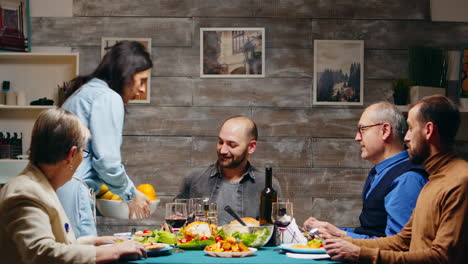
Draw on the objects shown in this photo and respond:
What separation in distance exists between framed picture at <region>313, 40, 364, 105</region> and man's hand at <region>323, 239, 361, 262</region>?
2.46 meters

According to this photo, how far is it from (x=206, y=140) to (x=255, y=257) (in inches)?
93.3

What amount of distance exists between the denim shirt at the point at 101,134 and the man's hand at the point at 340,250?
49.7 inches

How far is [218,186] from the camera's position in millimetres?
3410

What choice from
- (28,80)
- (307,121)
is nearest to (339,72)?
(307,121)

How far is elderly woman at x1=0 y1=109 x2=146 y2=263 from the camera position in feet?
5.79

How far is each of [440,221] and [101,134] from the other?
66.5 inches

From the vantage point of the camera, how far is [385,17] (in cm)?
454

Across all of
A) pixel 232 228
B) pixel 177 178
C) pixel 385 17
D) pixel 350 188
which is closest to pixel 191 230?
pixel 232 228

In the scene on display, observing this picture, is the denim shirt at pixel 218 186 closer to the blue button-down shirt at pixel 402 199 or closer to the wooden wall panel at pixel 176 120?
the blue button-down shirt at pixel 402 199

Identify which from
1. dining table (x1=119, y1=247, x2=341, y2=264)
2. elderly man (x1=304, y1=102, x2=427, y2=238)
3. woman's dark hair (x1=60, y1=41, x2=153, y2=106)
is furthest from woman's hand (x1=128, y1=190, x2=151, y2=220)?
elderly man (x1=304, y1=102, x2=427, y2=238)

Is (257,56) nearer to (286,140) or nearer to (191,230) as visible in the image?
(286,140)

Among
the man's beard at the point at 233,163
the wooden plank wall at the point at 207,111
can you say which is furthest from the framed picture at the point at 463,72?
the man's beard at the point at 233,163

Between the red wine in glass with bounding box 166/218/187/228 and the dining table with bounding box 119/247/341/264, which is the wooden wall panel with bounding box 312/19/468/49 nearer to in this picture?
the red wine in glass with bounding box 166/218/187/228

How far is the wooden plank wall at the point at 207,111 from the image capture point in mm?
Result: 4469
